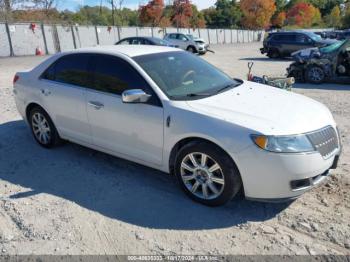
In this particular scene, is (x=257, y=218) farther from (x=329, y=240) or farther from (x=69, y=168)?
(x=69, y=168)

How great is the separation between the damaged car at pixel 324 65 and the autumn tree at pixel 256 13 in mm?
79064

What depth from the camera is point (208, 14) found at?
89812mm

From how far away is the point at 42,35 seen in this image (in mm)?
26656

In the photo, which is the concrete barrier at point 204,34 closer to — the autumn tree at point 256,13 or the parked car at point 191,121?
the parked car at point 191,121

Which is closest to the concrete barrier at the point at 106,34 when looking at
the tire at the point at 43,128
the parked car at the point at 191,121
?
the tire at the point at 43,128

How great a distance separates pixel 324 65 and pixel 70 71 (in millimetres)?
9066

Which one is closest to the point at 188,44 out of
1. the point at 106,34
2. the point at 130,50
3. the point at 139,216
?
the point at 106,34

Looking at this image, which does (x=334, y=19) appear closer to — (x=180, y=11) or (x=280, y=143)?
(x=180, y=11)

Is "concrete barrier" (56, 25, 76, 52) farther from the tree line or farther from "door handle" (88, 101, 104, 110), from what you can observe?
"door handle" (88, 101, 104, 110)

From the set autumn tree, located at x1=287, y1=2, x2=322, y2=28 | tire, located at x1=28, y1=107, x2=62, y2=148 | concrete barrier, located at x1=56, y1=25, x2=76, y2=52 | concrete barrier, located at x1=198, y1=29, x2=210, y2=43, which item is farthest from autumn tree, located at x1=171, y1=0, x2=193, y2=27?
tire, located at x1=28, y1=107, x2=62, y2=148

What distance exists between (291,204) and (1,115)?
617 cm

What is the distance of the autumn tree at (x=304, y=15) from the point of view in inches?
3912

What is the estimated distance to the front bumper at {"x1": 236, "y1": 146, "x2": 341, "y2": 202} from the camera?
3188 millimetres

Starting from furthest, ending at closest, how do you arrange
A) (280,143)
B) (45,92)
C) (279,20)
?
(279,20)
(45,92)
(280,143)
